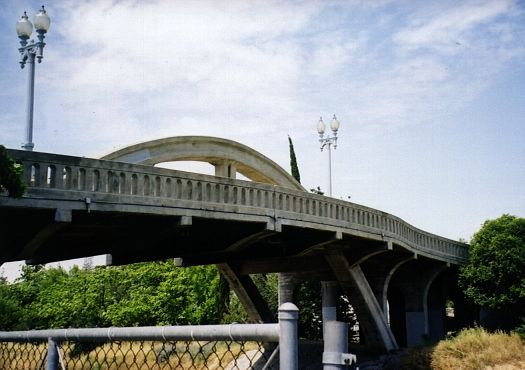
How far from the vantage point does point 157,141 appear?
22328 mm

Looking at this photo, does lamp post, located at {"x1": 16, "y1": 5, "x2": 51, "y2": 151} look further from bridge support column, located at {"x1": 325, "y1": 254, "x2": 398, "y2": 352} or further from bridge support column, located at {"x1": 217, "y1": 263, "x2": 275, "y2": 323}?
bridge support column, located at {"x1": 217, "y1": 263, "x2": 275, "y2": 323}

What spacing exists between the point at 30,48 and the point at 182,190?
204 inches

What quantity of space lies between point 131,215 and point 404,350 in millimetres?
18594

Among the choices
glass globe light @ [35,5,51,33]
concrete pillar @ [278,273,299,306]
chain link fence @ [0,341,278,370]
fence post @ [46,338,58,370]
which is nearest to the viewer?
chain link fence @ [0,341,278,370]

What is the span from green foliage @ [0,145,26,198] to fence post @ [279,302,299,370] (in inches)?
396

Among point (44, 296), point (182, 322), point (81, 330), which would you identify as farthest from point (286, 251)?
point (44, 296)

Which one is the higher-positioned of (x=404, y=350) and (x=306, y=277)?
(x=306, y=277)

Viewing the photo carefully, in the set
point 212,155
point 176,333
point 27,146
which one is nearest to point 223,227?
point 212,155

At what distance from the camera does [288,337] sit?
126 inches

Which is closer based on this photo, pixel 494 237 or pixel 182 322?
pixel 494 237

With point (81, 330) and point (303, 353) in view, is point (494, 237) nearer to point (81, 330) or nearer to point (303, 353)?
point (303, 353)

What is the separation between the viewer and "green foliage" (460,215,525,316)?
32156mm

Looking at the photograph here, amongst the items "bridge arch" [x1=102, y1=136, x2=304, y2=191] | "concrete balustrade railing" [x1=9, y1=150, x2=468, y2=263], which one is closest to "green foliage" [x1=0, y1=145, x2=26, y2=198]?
"concrete balustrade railing" [x1=9, y1=150, x2=468, y2=263]

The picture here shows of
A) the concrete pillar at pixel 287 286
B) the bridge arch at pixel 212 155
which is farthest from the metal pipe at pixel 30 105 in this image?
→ the concrete pillar at pixel 287 286
